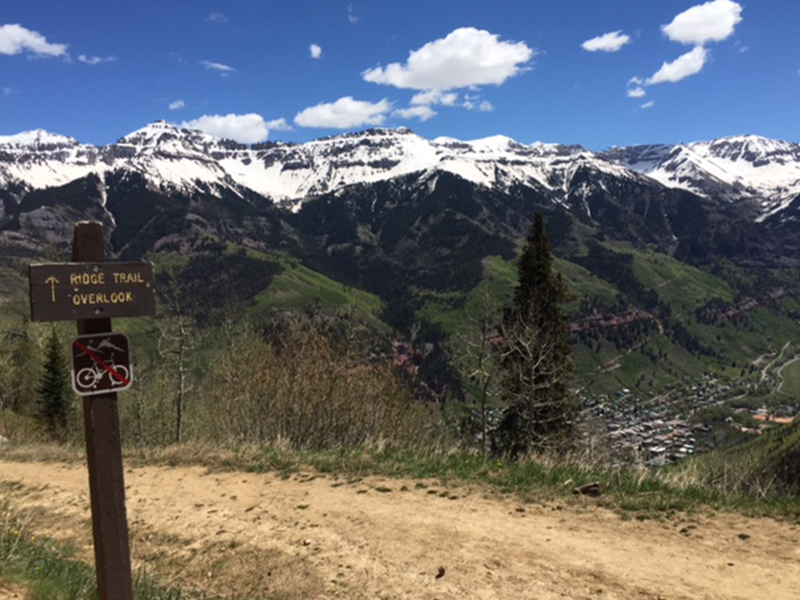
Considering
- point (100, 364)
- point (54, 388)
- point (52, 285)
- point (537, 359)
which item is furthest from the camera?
point (54, 388)

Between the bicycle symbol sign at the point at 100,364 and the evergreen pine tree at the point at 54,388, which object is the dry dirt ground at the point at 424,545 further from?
the evergreen pine tree at the point at 54,388

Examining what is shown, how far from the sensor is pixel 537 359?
29828 mm

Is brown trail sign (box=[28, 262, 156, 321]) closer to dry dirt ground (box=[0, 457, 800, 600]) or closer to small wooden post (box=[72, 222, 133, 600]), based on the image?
small wooden post (box=[72, 222, 133, 600])

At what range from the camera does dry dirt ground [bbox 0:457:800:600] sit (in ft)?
27.7

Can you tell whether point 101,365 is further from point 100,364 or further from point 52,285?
point 52,285

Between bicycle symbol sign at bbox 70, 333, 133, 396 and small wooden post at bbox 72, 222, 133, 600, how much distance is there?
0.14 m

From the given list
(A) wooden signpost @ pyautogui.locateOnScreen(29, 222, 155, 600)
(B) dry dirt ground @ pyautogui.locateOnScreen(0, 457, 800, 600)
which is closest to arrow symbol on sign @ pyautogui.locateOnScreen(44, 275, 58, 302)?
(A) wooden signpost @ pyautogui.locateOnScreen(29, 222, 155, 600)

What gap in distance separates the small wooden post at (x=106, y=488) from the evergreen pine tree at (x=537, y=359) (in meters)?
22.9

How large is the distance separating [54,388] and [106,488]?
47564mm

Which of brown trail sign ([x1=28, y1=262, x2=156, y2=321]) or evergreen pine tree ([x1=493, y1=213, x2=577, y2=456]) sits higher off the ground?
brown trail sign ([x1=28, y1=262, x2=156, y2=321])

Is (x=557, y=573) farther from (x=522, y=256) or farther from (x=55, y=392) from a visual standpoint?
(x=55, y=392)

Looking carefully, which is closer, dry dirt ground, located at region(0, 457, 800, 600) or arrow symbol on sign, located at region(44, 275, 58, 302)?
arrow symbol on sign, located at region(44, 275, 58, 302)

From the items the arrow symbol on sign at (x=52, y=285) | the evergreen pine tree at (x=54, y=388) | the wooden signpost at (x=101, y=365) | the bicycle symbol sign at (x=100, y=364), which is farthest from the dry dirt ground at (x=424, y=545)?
the evergreen pine tree at (x=54, y=388)

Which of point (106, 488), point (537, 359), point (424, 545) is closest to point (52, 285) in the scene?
point (106, 488)
